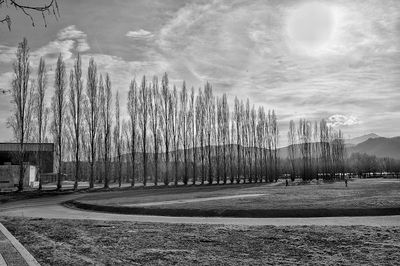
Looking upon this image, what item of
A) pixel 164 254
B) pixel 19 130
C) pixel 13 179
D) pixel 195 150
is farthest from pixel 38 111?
pixel 164 254

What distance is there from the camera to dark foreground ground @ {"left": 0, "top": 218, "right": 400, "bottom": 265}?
318 inches

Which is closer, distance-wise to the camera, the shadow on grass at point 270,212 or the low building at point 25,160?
the shadow on grass at point 270,212

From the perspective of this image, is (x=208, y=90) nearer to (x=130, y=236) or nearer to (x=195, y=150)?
(x=195, y=150)

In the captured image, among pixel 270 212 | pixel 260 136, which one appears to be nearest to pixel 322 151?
pixel 260 136

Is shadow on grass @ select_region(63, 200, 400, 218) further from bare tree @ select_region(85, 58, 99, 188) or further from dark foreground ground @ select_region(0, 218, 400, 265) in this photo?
bare tree @ select_region(85, 58, 99, 188)

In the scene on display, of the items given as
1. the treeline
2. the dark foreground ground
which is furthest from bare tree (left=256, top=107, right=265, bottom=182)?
the dark foreground ground

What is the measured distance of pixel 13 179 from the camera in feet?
171

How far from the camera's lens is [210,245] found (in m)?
9.81

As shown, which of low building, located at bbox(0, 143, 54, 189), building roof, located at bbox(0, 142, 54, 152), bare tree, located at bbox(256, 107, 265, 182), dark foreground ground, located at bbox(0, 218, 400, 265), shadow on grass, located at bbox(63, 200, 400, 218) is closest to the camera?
dark foreground ground, located at bbox(0, 218, 400, 265)

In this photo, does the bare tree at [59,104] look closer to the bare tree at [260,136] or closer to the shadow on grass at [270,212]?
the shadow on grass at [270,212]

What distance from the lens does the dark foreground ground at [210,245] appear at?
318 inches

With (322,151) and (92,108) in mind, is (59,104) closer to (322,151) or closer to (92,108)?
(92,108)

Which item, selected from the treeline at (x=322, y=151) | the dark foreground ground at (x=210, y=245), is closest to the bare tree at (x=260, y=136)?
the treeline at (x=322, y=151)

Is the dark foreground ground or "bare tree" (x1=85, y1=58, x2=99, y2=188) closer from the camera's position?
the dark foreground ground
